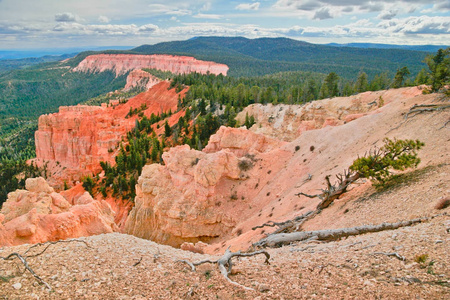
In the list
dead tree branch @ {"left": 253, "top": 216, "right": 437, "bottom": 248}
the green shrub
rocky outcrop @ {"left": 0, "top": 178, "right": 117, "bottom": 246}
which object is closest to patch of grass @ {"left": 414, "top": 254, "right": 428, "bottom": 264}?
dead tree branch @ {"left": 253, "top": 216, "right": 437, "bottom": 248}

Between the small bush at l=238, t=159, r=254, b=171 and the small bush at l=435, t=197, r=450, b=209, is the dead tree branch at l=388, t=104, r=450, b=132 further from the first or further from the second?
the small bush at l=238, t=159, r=254, b=171

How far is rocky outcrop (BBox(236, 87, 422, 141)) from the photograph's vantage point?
1757 inches

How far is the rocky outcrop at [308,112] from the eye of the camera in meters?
44.6


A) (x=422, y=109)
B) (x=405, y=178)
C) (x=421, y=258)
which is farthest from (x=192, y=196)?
(x=421, y=258)

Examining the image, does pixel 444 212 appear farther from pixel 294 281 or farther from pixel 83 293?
pixel 83 293

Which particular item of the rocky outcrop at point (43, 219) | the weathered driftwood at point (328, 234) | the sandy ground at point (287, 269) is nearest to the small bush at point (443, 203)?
the sandy ground at point (287, 269)

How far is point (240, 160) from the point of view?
2945cm

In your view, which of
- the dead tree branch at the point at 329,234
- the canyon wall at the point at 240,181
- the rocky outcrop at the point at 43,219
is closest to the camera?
the dead tree branch at the point at 329,234

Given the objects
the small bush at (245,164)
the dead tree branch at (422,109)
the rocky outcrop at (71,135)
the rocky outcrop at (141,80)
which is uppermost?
the rocky outcrop at (141,80)

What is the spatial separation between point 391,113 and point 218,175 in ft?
58.1

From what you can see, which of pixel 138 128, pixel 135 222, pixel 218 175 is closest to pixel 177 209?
pixel 218 175

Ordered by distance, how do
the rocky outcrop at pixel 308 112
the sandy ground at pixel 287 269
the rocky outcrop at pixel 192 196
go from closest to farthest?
the sandy ground at pixel 287 269
the rocky outcrop at pixel 192 196
the rocky outcrop at pixel 308 112

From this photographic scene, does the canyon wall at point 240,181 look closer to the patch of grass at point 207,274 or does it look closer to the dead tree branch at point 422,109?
the dead tree branch at point 422,109

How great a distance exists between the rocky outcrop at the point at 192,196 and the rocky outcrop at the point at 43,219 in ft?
21.9
